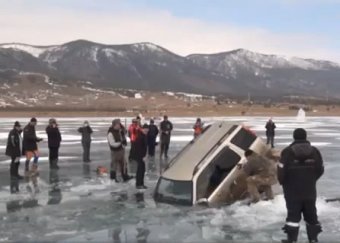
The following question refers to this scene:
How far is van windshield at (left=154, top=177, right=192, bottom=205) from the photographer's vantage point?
11523mm

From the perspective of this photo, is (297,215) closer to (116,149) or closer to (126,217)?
(126,217)

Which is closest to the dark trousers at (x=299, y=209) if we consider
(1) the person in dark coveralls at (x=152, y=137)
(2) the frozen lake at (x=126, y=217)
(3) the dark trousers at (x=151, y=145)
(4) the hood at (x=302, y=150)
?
(4) the hood at (x=302, y=150)

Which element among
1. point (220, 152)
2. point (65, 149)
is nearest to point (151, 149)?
point (65, 149)

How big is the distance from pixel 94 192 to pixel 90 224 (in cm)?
350

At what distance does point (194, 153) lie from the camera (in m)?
12.3

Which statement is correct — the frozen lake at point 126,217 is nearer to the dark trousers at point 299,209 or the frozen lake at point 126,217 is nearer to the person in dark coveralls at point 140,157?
the person in dark coveralls at point 140,157

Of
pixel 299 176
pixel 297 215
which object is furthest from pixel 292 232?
pixel 299 176

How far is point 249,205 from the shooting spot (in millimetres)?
11227

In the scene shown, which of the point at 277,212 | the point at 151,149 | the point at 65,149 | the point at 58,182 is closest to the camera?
the point at 277,212

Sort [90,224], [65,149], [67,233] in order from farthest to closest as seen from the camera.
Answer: [65,149] < [90,224] < [67,233]

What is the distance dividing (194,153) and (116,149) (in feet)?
11.2

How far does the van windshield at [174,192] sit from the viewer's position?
11.5 metres

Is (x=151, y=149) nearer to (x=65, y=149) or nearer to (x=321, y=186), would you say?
(x=65, y=149)

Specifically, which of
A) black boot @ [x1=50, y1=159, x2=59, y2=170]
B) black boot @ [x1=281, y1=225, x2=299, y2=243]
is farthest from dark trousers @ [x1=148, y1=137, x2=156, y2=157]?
black boot @ [x1=281, y1=225, x2=299, y2=243]
